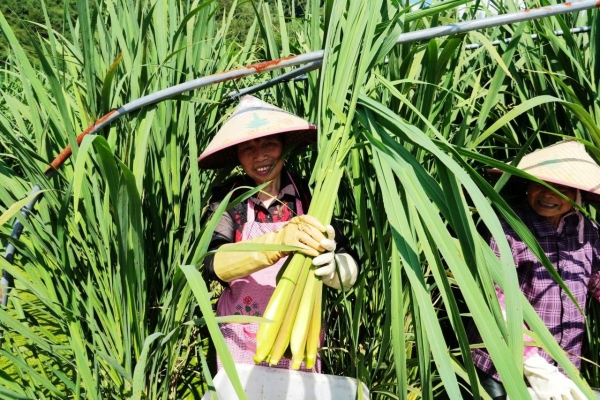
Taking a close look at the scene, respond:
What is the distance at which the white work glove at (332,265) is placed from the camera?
86 cm

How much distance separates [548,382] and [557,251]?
291mm

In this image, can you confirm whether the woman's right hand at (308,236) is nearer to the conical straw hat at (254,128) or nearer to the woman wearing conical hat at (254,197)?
the woman wearing conical hat at (254,197)

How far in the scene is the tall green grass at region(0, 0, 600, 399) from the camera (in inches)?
26.2

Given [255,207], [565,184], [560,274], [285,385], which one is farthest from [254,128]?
[560,274]

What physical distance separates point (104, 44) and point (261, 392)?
2.77ft

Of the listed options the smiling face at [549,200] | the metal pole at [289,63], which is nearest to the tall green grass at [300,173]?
the metal pole at [289,63]

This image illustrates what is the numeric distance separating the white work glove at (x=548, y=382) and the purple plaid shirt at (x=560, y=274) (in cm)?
7

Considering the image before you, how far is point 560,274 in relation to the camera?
124cm

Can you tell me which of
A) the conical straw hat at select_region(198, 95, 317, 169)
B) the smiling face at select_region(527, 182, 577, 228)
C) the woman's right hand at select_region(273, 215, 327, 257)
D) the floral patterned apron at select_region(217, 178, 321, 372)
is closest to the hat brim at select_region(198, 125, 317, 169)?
the conical straw hat at select_region(198, 95, 317, 169)

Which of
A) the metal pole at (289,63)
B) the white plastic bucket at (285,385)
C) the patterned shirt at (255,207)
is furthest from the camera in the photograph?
the patterned shirt at (255,207)

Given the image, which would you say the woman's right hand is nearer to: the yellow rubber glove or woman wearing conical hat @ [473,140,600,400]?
the yellow rubber glove

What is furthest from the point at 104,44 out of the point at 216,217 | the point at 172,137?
the point at 216,217

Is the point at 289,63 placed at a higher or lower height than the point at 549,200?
higher

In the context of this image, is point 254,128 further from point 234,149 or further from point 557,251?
point 557,251
